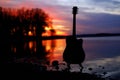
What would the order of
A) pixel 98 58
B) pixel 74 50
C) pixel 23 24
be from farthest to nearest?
pixel 23 24 → pixel 98 58 → pixel 74 50

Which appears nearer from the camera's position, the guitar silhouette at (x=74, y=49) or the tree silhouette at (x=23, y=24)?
the guitar silhouette at (x=74, y=49)

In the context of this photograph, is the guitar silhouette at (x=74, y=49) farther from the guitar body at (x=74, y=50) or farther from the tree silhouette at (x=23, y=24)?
the tree silhouette at (x=23, y=24)

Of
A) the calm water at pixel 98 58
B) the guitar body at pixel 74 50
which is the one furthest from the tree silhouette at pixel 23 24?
the guitar body at pixel 74 50

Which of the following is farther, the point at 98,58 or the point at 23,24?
the point at 23,24

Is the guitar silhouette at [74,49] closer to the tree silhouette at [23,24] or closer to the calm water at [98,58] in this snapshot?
the calm water at [98,58]

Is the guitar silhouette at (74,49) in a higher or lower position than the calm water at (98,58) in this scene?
higher

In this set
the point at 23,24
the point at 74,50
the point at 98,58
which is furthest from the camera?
the point at 23,24

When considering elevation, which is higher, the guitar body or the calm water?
the guitar body

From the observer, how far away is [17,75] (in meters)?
16.4

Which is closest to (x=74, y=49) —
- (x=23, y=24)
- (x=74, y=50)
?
(x=74, y=50)

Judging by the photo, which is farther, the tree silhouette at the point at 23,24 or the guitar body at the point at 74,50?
the tree silhouette at the point at 23,24

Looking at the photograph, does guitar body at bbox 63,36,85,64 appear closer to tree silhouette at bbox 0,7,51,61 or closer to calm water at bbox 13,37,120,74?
calm water at bbox 13,37,120,74

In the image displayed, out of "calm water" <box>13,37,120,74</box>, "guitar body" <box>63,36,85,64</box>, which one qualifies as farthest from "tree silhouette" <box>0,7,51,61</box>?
"guitar body" <box>63,36,85,64</box>

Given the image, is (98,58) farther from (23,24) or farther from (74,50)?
(23,24)
